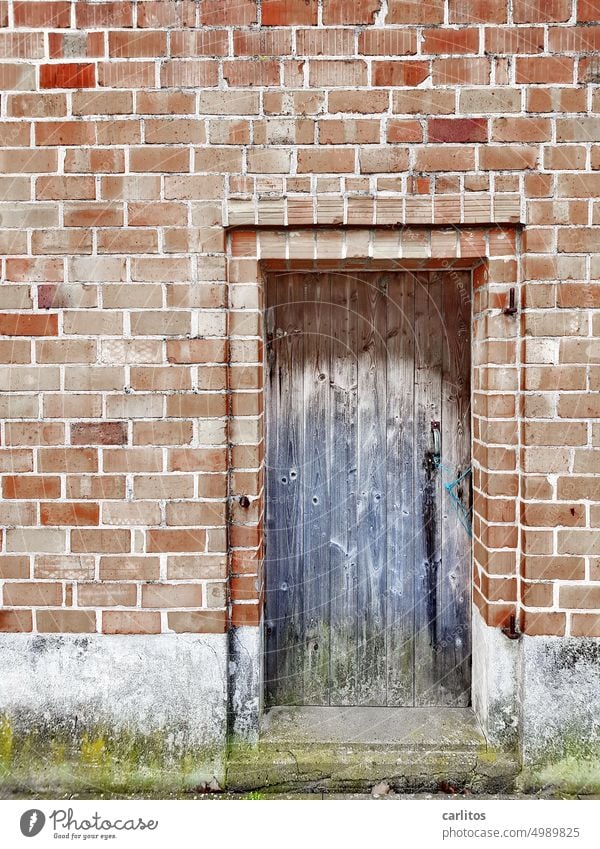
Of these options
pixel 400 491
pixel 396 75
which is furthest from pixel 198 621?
pixel 396 75

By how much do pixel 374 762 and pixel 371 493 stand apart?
1.16 meters

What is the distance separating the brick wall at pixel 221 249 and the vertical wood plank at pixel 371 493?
1.64 ft

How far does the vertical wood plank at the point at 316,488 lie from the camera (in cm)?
299

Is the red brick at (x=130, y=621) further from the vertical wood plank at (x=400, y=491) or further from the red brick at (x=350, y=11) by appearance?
the red brick at (x=350, y=11)

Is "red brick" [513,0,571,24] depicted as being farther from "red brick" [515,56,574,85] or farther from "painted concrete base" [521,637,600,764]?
"painted concrete base" [521,637,600,764]

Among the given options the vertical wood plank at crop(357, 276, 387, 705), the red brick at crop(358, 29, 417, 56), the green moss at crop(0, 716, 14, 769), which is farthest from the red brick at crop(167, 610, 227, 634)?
the red brick at crop(358, 29, 417, 56)

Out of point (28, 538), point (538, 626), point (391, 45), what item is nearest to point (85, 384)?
point (28, 538)

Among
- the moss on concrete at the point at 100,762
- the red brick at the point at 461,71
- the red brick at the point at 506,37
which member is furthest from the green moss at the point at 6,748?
the red brick at the point at 506,37

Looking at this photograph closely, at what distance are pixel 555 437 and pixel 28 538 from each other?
2.26 meters

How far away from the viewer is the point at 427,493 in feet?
9.84

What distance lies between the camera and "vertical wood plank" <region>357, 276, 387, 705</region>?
2.98 m

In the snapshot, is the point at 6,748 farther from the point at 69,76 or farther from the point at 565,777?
the point at 69,76

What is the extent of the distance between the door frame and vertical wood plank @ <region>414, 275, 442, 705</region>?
248 mm

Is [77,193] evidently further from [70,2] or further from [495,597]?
[495,597]
